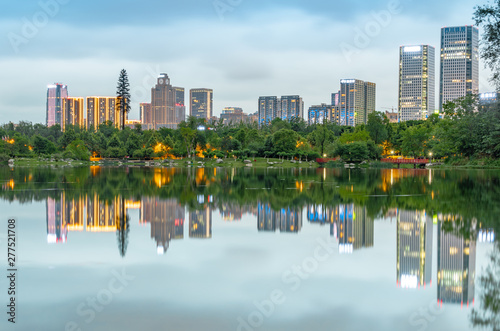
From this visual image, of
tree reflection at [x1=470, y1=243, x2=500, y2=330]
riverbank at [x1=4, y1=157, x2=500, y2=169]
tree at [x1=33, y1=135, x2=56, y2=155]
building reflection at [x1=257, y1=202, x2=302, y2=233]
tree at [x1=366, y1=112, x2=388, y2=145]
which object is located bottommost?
tree reflection at [x1=470, y1=243, x2=500, y2=330]

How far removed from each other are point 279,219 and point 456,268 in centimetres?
858

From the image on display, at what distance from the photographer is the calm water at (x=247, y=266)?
25.9ft

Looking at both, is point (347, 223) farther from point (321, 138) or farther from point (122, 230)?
point (321, 138)

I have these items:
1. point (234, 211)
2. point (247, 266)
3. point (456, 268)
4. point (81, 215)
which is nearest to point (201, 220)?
point (234, 211)

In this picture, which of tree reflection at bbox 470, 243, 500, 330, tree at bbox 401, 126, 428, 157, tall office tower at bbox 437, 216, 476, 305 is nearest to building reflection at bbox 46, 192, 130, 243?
tall office tower at bbox 437, 216, 476, 305

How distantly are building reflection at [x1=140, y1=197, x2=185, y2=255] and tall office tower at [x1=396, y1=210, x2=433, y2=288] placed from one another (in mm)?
5916

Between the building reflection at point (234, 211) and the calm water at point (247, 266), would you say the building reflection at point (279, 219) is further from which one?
the building reflection at point (234, 211)

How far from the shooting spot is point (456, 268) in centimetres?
1105

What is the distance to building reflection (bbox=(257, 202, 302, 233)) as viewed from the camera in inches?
672

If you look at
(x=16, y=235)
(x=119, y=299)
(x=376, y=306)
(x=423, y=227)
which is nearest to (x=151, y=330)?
(x=119, y=299)

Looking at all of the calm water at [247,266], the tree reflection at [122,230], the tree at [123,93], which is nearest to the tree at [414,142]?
the tree at [123,93]

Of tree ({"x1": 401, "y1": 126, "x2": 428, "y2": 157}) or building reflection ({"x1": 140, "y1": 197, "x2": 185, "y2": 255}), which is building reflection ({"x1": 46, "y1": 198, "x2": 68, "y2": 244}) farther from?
tree ({"x1": 401, "y1": 126, "x2": 428, "y2": 157})

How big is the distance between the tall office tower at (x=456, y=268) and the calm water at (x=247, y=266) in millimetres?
30

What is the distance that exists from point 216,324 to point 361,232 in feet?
30.7
